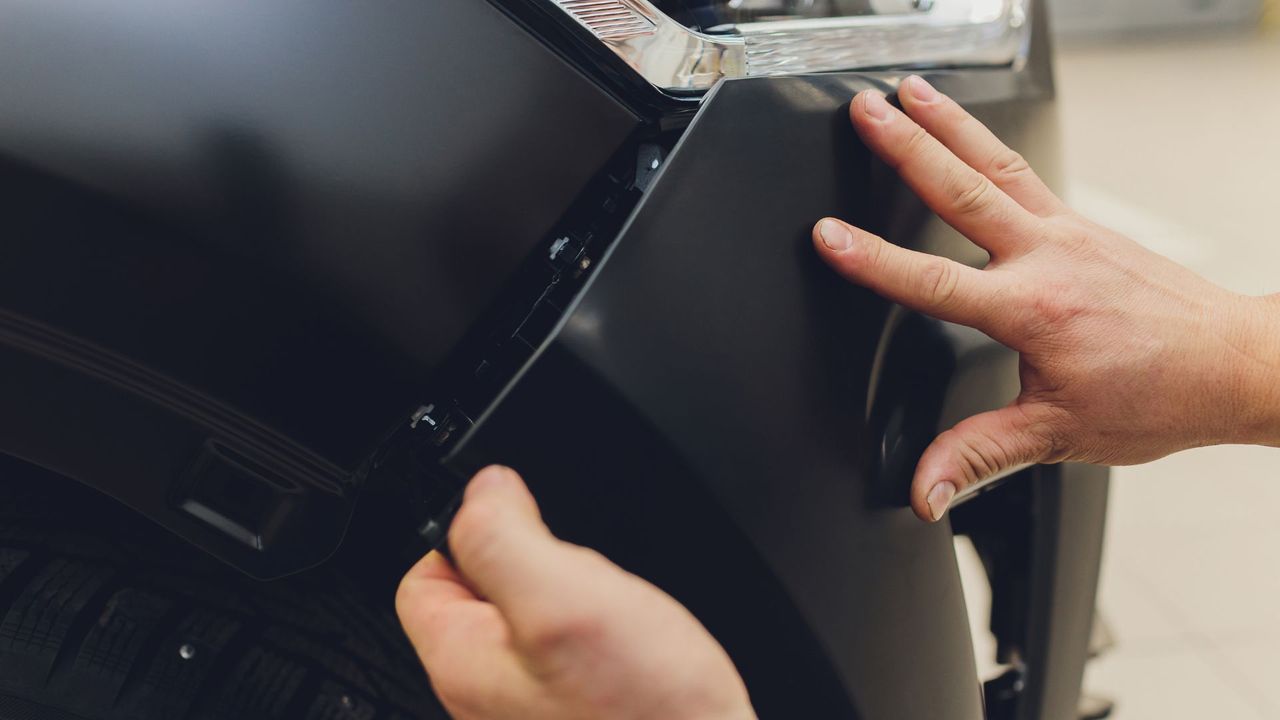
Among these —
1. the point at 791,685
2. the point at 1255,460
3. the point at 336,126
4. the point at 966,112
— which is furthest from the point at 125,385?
the point at 1255,460

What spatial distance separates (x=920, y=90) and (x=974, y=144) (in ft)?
0.20

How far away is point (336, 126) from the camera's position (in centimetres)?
51

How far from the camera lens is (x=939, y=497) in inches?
24.4

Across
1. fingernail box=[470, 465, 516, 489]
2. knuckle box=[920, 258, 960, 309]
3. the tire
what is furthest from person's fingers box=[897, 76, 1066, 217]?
the tire

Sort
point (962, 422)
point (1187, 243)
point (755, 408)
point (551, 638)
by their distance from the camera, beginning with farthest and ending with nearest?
point (1187, 243)
point (962, 422)
point (755, 408)
point (551, 638)

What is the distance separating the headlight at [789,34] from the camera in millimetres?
569

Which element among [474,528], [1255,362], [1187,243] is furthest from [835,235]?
[1187,243]

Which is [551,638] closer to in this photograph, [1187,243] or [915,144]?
[915,144]

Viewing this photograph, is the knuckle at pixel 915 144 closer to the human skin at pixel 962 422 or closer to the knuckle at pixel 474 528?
the human skin at pixel 962 422

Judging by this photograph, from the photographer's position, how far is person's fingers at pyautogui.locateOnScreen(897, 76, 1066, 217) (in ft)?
2.09

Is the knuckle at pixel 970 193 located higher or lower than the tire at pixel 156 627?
higher

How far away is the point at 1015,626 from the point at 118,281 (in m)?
0.77

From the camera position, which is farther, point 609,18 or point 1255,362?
point 1255,362

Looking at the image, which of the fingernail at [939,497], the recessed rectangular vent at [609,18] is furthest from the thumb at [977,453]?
the recessed rectangular vent at [609,18]
